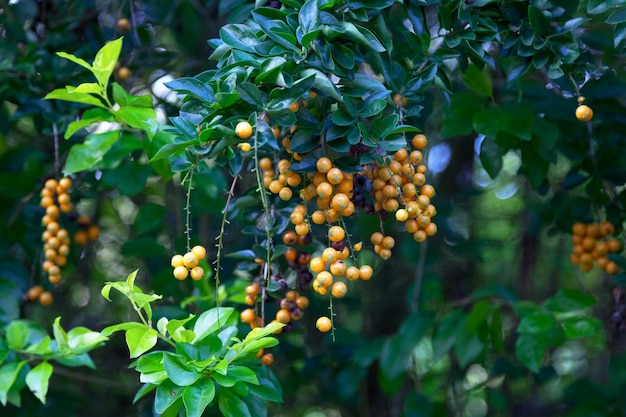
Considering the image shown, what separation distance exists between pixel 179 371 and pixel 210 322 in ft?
0.59

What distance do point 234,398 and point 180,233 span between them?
1.07 m

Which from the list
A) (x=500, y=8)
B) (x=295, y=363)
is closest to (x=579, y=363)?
(x=295, y=363)

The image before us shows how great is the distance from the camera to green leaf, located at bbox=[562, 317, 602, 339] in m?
1.81

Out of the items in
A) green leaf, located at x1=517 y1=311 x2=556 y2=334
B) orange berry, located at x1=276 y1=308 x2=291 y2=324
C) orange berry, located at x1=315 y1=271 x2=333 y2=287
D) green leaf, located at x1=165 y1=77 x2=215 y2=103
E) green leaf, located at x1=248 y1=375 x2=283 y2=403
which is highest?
green leaf, located at x1=165 y1=77 x2=215 y2=103

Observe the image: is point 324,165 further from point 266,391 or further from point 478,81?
point 478,81

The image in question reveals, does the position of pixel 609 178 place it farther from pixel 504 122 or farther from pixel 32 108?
pixel 32 108

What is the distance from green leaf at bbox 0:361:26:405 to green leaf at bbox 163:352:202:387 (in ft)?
1.71

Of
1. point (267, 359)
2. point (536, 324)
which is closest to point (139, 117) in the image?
point (267, 359)

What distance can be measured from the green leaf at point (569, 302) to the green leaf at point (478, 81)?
0.61 metres

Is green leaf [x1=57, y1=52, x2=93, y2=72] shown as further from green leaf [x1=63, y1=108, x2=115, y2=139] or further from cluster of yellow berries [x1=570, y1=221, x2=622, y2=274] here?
cluster of yellow berries [x1=570, y1=221, x2=622, y2=274]

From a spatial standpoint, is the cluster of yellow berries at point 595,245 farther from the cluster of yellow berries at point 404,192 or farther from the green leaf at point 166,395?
the green leaf at point 166,395

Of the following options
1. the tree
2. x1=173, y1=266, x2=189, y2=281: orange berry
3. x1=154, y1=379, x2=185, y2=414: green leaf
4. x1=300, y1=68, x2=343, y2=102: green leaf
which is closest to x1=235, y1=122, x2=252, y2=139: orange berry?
the tree

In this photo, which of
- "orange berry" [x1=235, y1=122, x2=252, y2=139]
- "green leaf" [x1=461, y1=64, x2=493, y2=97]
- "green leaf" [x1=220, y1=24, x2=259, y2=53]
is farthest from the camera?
"green leaf" [x1=461, y1=64, x2=493, y2=97]

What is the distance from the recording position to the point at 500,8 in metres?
1.39
